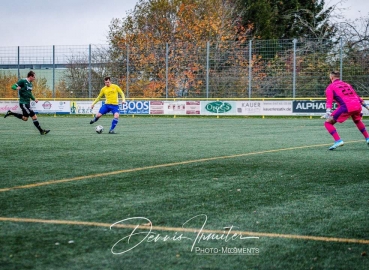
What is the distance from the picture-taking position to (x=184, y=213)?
5.65 m

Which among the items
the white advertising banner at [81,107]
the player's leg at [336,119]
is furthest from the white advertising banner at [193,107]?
the player's leg at [336,119]

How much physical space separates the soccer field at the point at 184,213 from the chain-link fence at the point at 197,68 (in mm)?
25593

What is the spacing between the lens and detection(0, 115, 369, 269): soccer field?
13.8ft

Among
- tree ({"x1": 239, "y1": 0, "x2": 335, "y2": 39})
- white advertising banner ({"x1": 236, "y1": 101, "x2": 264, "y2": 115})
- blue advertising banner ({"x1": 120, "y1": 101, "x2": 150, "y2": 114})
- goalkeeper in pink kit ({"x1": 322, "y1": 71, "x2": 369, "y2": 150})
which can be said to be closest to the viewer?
goalkeeper in pink kit ({"x1": 322, "y1": 71, "x2": 369, "y2": 150})

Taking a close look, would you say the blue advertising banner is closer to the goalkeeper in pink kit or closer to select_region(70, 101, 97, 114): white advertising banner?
select_region(70, 101, 97, 114): white advertising banner

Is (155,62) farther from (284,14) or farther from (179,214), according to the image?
(179,214)

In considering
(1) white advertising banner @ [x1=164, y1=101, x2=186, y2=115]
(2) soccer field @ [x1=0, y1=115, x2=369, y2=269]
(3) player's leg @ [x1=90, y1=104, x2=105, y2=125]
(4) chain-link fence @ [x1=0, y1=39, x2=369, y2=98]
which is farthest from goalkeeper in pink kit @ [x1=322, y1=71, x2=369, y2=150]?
(1) white advertising banner @ [x1=164, y1=101, x2=186, y2=115]

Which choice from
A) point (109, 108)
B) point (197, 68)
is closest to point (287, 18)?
point (197, 68)

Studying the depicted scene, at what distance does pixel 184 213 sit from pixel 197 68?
32701 millimetres

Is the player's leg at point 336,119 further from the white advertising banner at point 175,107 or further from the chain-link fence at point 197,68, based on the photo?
the white advertising banner at point 175,107

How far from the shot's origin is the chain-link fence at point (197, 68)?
35594 mm

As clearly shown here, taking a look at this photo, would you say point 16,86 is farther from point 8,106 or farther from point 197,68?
point 8,106

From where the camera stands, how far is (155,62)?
39.1 m

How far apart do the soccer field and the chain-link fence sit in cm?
2559
